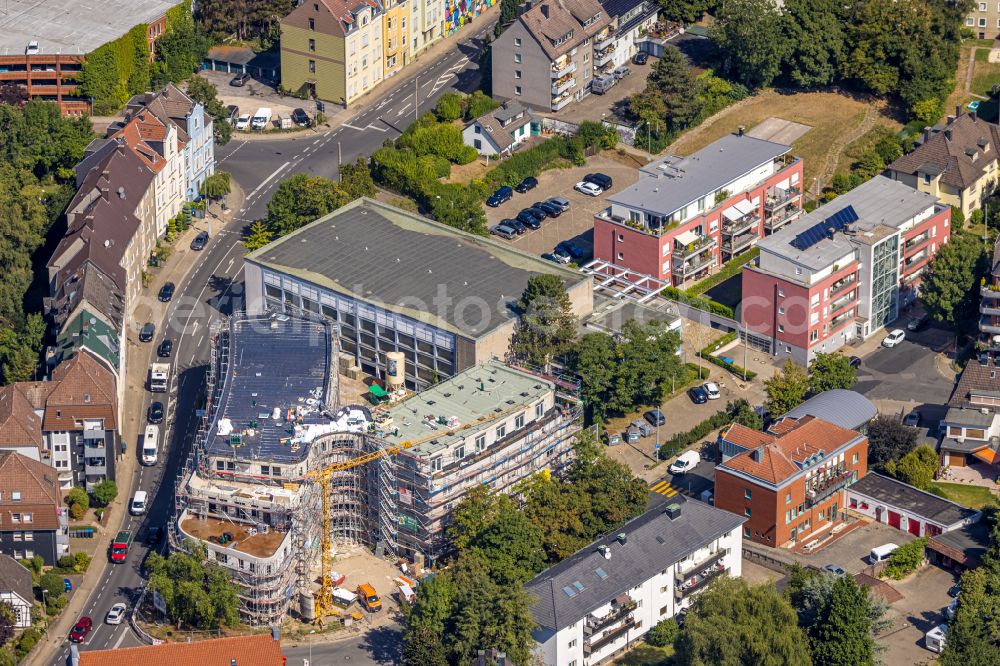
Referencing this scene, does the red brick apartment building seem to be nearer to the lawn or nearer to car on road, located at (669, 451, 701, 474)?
car on road, located at (669, 451, 701, 474)

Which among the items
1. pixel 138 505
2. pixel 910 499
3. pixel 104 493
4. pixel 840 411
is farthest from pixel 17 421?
pixel 910 499

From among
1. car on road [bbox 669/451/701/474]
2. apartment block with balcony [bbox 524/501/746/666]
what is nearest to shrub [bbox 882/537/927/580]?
apartment block with balcony [bbox 524/501/746/666]

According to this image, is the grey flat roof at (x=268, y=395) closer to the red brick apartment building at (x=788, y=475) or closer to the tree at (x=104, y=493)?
the tree at (x=104, y=493)

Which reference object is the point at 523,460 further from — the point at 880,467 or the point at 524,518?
the point at 880,467

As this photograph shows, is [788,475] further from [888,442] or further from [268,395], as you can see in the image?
[268,395]

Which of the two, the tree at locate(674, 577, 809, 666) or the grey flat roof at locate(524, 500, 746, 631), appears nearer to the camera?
the tree at locate(674, 577, 809, 666)
